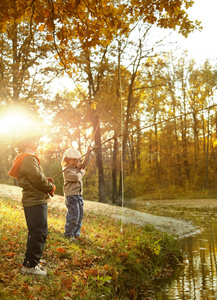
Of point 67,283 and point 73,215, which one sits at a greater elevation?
point 73,215

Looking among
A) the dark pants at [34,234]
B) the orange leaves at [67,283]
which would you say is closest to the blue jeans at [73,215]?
the dark pants at [34,234]

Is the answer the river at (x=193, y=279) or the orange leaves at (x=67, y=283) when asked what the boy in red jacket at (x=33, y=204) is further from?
the river at (x=193, y=279)

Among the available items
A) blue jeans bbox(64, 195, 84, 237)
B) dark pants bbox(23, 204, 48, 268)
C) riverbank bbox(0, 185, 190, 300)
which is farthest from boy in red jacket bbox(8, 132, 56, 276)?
blue jeans bbox(64, 195, 84, 237)

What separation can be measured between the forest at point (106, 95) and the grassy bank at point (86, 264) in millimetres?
1698

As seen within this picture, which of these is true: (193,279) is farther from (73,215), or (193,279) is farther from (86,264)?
(73,215)

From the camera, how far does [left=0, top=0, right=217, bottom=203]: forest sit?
4727 mm

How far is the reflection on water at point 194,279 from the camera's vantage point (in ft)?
15.7

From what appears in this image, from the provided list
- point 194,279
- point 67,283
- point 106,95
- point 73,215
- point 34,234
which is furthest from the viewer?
point 106,95

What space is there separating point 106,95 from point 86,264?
14793mm

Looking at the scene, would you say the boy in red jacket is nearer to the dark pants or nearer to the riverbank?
the dark pants

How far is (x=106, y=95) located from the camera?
62.3 ft

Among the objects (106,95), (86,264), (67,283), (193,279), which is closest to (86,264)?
(86,264)

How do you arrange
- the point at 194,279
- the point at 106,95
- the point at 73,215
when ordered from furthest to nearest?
the point at 106,95, the point at 73,215, the point at 194,279

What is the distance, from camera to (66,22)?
15.6ft
